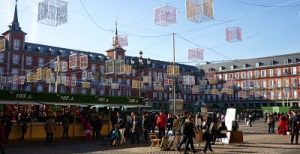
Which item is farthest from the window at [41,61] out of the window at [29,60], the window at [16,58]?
the window at [16,58]

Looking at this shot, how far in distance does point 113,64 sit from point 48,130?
2059 cm

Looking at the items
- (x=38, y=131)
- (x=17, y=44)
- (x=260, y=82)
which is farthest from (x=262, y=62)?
(x=38, y=131)

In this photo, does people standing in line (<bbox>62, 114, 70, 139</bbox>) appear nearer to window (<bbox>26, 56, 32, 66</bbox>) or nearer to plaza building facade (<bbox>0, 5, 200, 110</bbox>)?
plaza building facade (<bbox>0, 5, 200, 110</bbox>)

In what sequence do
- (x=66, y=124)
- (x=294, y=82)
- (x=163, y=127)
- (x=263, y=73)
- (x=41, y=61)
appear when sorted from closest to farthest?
(x=163, y=127)
(x=66, y=124)
(x=41, y=61)
(x=294, y=82)
(x=263, y=73)

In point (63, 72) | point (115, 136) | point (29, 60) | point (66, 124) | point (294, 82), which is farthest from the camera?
point (294, 82)

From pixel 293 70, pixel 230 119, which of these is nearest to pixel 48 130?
pixel 230 119

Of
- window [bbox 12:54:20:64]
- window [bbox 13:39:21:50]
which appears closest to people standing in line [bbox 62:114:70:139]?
window [bbox 12:54:20:64]

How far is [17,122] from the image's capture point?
22.8 metres

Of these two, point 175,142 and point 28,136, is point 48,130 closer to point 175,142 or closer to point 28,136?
point 28,136

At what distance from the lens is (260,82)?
325 feet

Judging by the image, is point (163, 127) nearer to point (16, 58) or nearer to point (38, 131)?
point (38, 131)

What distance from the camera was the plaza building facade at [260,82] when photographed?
91.8m

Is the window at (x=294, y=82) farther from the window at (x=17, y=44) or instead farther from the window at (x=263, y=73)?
the window at (x=17, y=44)

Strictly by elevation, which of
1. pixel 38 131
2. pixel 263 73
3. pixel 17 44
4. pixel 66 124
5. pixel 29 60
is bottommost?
pixel 38 131
